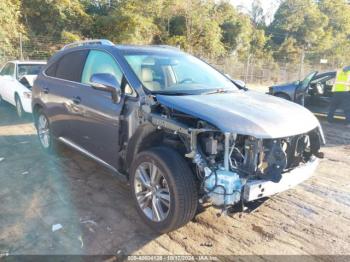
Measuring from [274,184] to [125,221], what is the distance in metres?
1.63

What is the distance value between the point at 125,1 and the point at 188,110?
19.3 m

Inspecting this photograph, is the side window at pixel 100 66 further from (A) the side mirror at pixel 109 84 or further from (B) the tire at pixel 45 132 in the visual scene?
(B) the tire at pixel 45 132

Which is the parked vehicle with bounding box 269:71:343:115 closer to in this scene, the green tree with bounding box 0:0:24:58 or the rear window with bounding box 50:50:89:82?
the rear window with bounding box 50:50:89:82

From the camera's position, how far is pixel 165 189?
3.38m

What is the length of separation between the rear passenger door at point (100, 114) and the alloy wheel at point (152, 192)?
22.7 inches

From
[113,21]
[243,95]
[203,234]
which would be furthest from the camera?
[113,21]


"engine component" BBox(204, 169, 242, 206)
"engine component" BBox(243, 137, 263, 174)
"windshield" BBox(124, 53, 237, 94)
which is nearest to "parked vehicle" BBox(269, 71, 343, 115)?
"windshield" BBox(124, 53, 237, 94)

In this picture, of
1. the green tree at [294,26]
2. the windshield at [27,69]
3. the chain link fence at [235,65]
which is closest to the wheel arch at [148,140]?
the windshield at [27,69]

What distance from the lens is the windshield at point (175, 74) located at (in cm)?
394

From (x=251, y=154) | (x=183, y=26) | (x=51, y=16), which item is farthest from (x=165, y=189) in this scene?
(x=183, y=26)

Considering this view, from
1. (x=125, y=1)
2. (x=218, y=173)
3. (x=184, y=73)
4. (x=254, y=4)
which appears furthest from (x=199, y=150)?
(x=254, y=4)

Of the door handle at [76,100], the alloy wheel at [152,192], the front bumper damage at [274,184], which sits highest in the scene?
the door handle at [76,100]

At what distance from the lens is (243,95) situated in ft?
13.6

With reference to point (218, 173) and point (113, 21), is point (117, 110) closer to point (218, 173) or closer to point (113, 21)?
point (218, 173)
